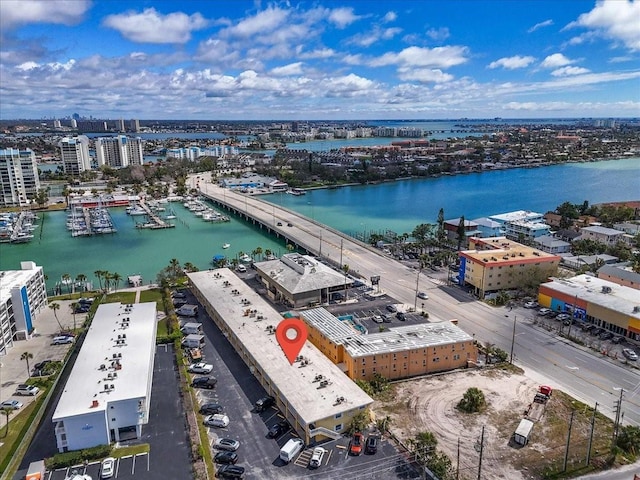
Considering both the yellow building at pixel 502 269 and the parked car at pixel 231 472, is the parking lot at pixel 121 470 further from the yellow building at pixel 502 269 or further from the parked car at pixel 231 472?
the yellow building at pixel 502 269

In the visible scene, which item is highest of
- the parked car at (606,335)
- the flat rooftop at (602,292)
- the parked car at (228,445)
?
Result: the flat rooftop at (602,292)

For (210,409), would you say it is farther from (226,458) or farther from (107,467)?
(107,467)

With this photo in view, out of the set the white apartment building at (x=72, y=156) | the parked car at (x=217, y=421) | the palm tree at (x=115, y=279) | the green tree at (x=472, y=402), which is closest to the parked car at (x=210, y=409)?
the parked car at (x=217, y=421)

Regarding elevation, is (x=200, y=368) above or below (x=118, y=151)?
below

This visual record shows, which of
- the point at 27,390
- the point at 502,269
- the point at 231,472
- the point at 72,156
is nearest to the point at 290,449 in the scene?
the point at 231,472

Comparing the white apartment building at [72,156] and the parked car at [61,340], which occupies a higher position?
the white apartment building at [72,156]

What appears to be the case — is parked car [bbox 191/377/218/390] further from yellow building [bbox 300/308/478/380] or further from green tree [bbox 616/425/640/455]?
green tree [bbox 616/425/640/455]
